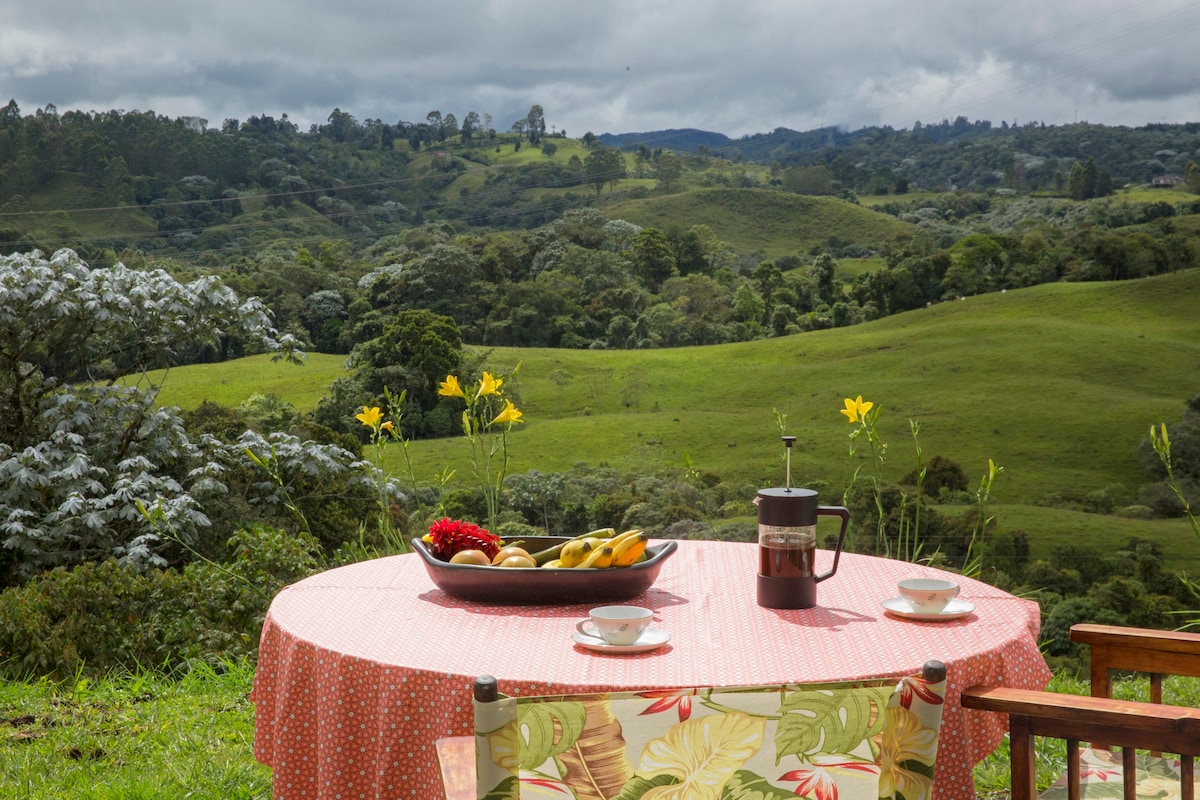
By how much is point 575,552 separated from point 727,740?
76 cm

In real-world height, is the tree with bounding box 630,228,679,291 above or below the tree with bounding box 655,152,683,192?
below

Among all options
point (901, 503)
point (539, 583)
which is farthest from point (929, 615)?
point (901, 503)

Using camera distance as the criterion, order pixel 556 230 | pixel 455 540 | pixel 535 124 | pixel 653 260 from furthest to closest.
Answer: pixel 535 124, pixel 556 230, pixel 653 260, pixel 455 540

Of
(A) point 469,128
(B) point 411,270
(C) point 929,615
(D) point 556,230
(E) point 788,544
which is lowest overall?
(C) point 929,615

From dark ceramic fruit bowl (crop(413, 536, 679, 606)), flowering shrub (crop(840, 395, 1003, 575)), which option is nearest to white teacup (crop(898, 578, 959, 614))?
dark ceramic fruit bowl (crop(413, 536, 679, 606))

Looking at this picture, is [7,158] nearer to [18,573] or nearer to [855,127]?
[18,573]

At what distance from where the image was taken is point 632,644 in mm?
1371

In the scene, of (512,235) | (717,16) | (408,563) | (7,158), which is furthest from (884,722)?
(7,158)

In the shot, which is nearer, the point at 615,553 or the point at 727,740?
the point at 727,740

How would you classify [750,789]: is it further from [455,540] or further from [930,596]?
[455,540]

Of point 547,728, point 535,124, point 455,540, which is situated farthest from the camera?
point 535,124

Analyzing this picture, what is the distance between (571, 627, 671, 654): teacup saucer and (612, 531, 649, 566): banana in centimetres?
24

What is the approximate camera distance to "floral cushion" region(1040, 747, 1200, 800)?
1505 millimetres

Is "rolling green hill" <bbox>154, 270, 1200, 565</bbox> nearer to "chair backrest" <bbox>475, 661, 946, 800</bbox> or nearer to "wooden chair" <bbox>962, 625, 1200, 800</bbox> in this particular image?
"wooden chair" <bbox>962, 625, 1200, 800</bbox>
